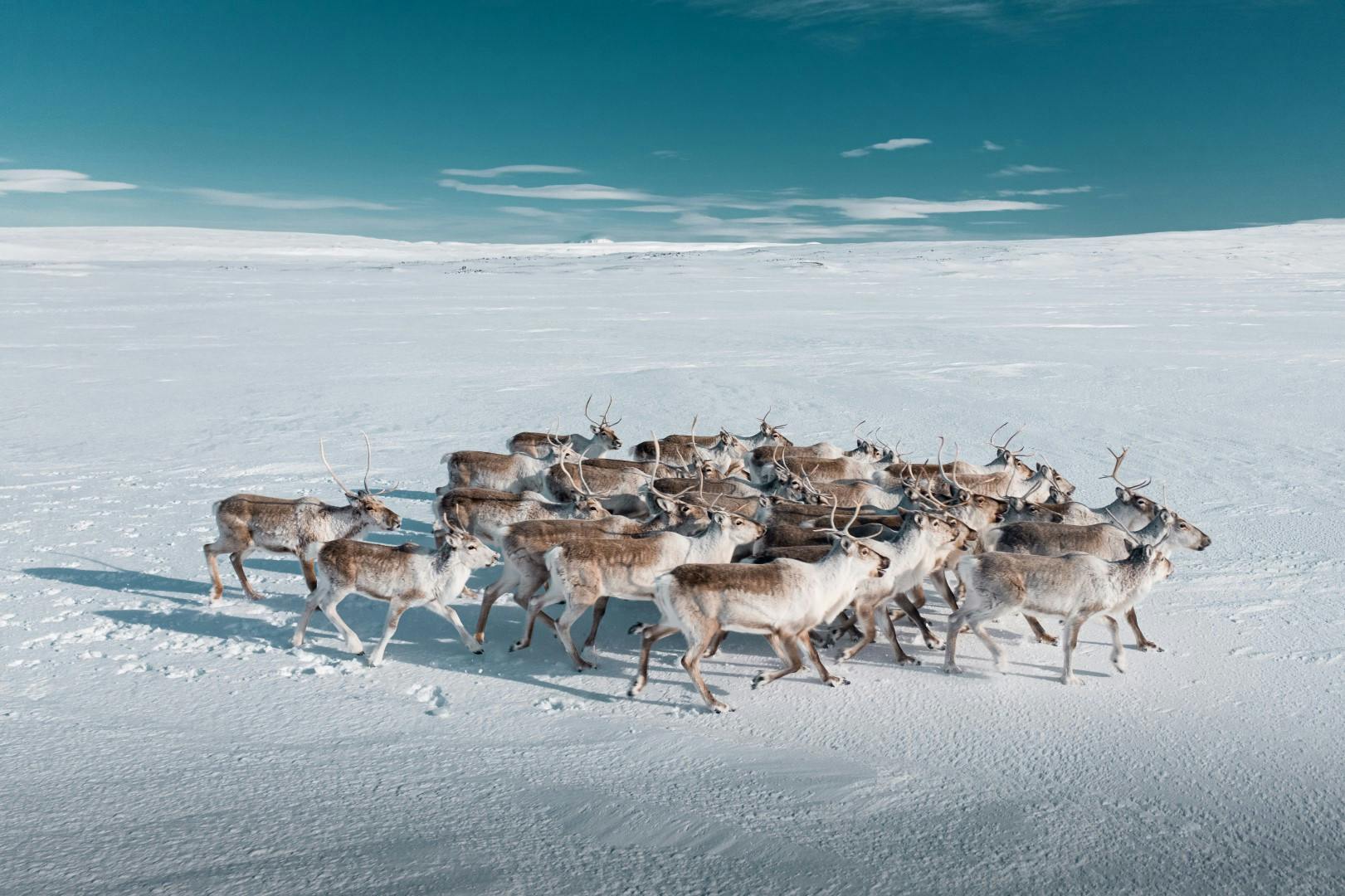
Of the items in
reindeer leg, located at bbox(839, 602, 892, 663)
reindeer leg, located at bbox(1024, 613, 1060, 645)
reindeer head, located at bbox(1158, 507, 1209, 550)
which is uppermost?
reindeer head, located at bbox(1158, 507, 1209, 550)

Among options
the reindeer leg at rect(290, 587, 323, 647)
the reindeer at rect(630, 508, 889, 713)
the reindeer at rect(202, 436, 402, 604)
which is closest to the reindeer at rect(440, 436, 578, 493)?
the reindeer at rect(202, 436, 402, 604)

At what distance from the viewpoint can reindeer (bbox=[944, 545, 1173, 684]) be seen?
664cm

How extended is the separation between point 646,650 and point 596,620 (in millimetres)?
1031

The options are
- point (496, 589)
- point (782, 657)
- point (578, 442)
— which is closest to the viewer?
point (782, 657)

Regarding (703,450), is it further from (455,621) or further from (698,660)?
(698,660)

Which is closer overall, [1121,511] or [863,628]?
[863,628]

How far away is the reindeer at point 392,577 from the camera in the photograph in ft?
23.3

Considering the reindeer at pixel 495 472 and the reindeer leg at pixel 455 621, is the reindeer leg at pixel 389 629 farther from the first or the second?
the reindeer at pixel 495 472

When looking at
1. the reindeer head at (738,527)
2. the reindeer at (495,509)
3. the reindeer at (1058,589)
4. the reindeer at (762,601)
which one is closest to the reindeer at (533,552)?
the reindeer head at (738,527)

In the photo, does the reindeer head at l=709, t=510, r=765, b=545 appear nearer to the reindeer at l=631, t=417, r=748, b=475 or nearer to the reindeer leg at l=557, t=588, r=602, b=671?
the reindeer leg at l=557, t=588, r=602, b=671

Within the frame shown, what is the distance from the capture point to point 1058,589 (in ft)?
21.8

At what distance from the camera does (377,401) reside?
18.8 metres

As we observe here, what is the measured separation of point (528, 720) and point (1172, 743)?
4061 mm

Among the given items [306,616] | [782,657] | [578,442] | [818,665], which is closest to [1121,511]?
[818,665]
